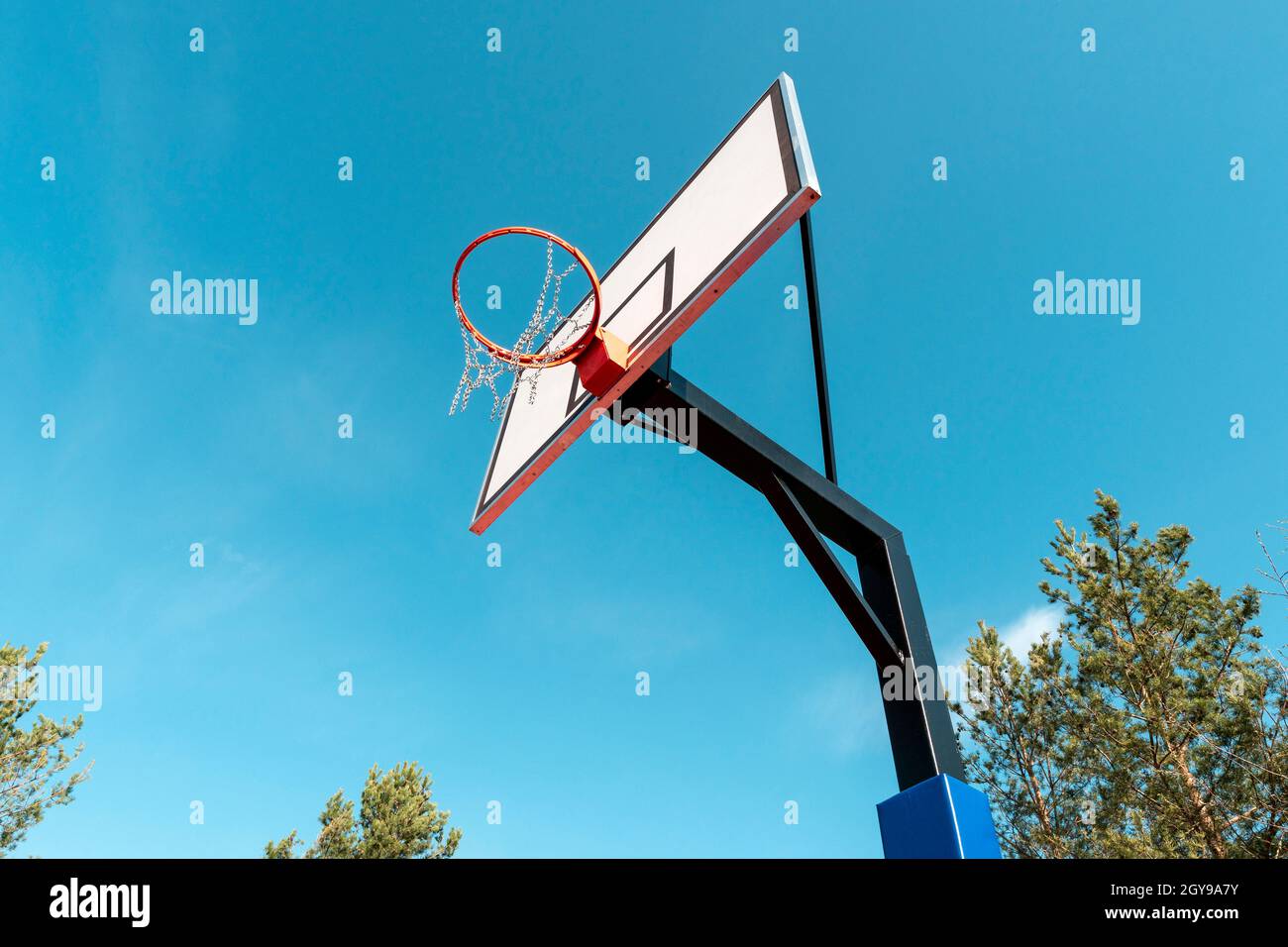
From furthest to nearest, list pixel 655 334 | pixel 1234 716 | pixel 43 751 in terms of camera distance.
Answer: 1. pixel 43 751
2. pixel 1234 716
3. pixel 655 334

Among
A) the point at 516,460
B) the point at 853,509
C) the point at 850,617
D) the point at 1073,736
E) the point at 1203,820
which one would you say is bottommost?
the point at 1203,820

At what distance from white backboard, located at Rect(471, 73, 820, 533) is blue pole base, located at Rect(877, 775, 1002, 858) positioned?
2.28 m

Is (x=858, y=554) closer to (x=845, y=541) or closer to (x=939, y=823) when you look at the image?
(x=845, y=541)

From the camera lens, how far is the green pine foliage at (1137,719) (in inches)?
331

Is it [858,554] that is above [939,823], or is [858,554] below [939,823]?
above

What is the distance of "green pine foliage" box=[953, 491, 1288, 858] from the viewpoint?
840cm

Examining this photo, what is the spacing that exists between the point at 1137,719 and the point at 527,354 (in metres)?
8.85

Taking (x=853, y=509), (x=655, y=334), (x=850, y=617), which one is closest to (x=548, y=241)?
(x=655, y=334)

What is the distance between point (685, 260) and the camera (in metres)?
3.70

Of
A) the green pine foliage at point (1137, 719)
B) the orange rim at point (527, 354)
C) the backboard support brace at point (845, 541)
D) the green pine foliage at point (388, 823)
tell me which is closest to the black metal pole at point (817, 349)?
the backboard support brace at point (845, 541)

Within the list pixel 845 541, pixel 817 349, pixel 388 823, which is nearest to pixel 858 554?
pixel 845 541
